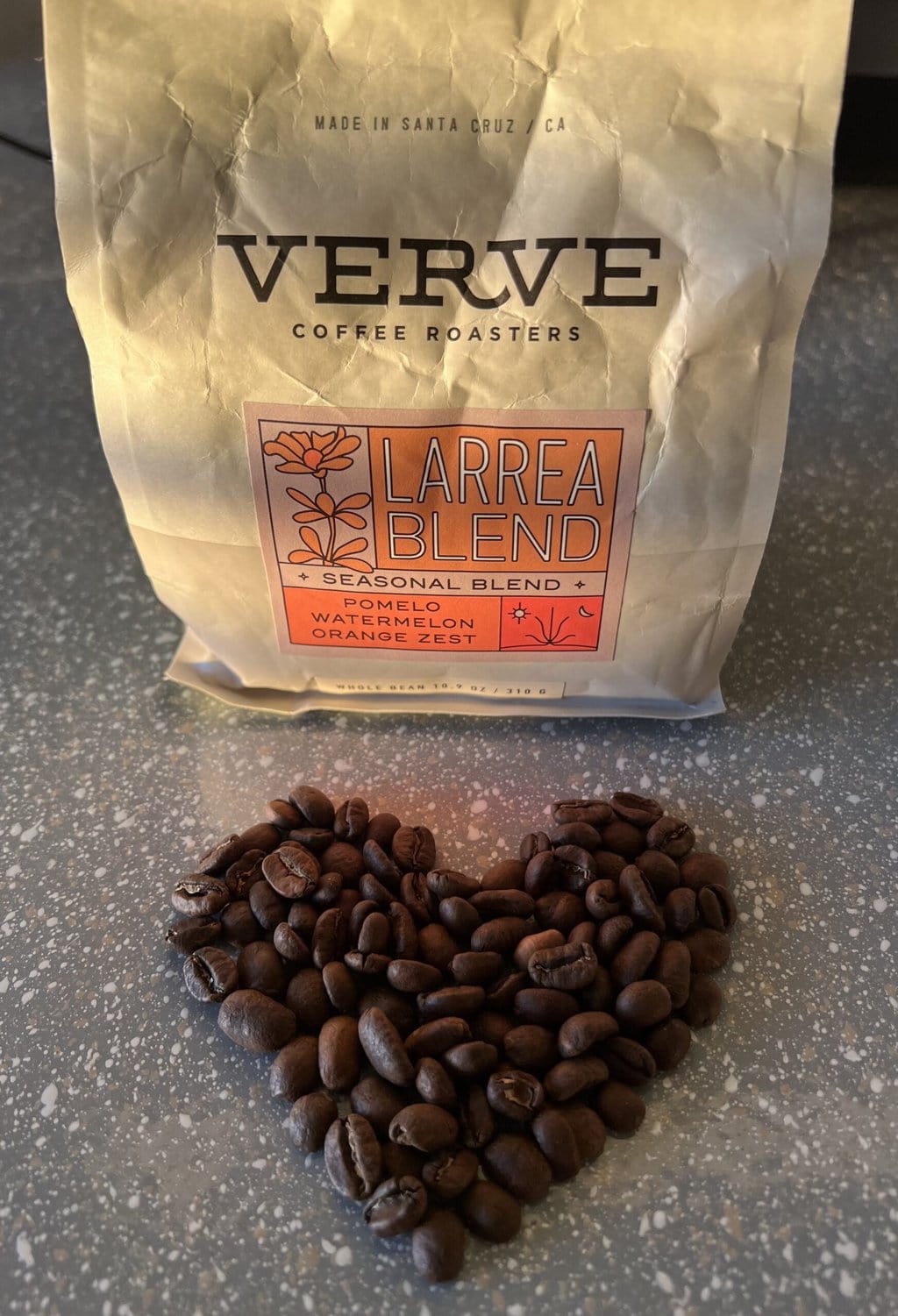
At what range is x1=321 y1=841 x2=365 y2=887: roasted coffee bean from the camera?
0.75 metres

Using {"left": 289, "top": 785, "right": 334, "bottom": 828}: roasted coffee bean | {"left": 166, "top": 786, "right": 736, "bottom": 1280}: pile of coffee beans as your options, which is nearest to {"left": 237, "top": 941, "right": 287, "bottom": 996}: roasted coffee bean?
{"left": 166, "top": 786, "right": 736, "bottom": 1280}: pile of coffee beans

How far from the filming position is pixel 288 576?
81 cm

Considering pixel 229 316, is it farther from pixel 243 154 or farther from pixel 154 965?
pixel 154 965

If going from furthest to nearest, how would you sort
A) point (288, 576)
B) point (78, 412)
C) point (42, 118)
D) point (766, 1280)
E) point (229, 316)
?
point (42, 118)
point (78, 412)
point (288, 576)
point (229, 316)
point (766, 1280)

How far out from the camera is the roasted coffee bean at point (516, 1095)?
2.08 feet

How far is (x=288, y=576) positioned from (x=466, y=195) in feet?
0.96

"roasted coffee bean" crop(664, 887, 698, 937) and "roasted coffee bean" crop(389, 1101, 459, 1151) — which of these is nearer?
"roasted coffee bean" crop(389, 1101, 459, 1151)

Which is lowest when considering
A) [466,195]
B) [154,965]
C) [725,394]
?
[154,965]

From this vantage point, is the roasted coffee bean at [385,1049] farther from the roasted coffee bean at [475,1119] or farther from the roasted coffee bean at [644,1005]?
the roasted coffee bean at [644,1005]

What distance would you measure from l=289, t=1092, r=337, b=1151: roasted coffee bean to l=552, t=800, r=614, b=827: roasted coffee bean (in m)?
0.26

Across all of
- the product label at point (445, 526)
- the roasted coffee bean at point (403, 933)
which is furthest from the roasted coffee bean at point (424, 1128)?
the product label at point (445, 526)

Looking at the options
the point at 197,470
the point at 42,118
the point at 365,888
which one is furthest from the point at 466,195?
the point at 42,118

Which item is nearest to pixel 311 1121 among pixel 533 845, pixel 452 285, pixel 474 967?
pixel 474 967

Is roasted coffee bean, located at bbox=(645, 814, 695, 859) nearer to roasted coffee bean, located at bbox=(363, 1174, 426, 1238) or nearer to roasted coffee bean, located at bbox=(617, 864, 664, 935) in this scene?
roasted coffee bean, located at bbox=(617, 864, 664, 935)
